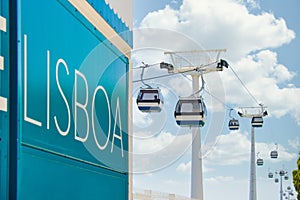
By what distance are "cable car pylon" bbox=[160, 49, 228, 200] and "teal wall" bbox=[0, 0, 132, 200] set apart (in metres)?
7.05

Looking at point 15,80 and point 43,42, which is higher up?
point 43,42

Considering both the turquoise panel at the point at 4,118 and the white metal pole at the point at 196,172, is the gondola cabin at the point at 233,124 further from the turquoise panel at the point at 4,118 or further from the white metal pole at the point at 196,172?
the turquoise panel at the point at 4,118

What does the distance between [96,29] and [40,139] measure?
32.5 inches

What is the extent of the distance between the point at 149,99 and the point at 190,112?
80 centimetres

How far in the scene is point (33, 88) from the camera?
144 cm

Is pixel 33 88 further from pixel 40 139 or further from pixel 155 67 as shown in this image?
pixel 155 67

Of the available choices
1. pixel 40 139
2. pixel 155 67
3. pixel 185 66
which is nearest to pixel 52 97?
pixel 40 139

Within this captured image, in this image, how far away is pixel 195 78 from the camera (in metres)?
17.8

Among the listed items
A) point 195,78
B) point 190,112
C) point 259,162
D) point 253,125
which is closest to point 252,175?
point 259,162

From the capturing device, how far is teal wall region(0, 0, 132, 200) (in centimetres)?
134

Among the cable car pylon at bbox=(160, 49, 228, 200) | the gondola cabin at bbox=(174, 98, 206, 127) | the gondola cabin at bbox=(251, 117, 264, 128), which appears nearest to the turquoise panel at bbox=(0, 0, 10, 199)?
the cable car pylon at bbox=(160, 49, 228, 200)

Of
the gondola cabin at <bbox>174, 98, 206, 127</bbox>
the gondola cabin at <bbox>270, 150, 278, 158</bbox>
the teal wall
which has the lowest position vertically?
the teal wall

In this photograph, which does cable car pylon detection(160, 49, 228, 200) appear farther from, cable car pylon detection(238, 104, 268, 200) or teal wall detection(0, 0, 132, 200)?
teal wall detection(0, 0, 132, 200)

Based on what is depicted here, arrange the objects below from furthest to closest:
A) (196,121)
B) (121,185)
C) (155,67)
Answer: (155,67) < (196,121) < (121,185)
